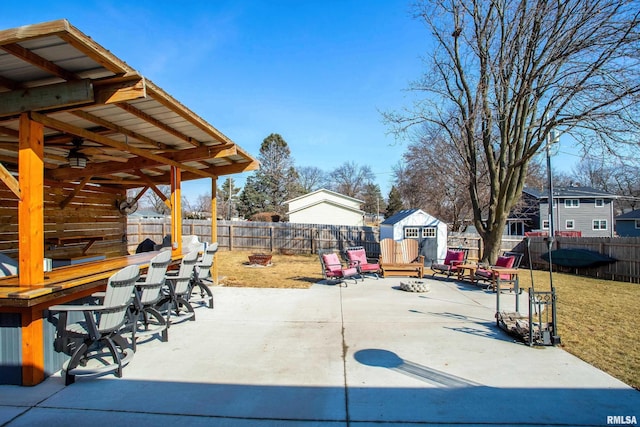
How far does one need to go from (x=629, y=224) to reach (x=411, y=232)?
2938 cm

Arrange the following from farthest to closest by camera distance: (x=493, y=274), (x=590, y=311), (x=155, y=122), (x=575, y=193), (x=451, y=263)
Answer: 1. (x=575, y=193)
2. (x=451, y=263)
3. (x=493, y=274)
4. (x=590, y=311)
5. (x=155, y=122)

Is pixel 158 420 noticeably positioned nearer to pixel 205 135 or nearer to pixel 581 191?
pixel 205 135

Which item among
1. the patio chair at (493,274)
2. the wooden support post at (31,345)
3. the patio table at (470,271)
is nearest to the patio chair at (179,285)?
the wooden support post at (31,345)

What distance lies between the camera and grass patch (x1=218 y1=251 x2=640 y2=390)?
4046 millimetres

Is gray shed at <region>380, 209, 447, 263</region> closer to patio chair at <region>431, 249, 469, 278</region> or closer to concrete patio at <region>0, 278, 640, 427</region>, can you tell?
patio chair at <region>431, 249, 469, 278</region>

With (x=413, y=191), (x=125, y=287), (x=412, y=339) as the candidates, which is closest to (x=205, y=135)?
(x=125, y=287)

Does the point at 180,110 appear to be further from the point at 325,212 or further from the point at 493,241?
the point at 325,212

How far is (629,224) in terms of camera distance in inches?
1211

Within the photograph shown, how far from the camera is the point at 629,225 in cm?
3073

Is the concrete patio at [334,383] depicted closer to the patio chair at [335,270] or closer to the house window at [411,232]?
the patio chair at [335,270]

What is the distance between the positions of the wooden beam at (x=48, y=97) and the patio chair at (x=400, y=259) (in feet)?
27.8

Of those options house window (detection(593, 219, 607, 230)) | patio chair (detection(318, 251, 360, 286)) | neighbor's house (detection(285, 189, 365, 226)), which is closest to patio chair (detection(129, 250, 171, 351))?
patio chair (detection(318, 251, 360, 286))

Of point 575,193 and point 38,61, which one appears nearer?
point 38,61

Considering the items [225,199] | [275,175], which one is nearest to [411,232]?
[275,175]
